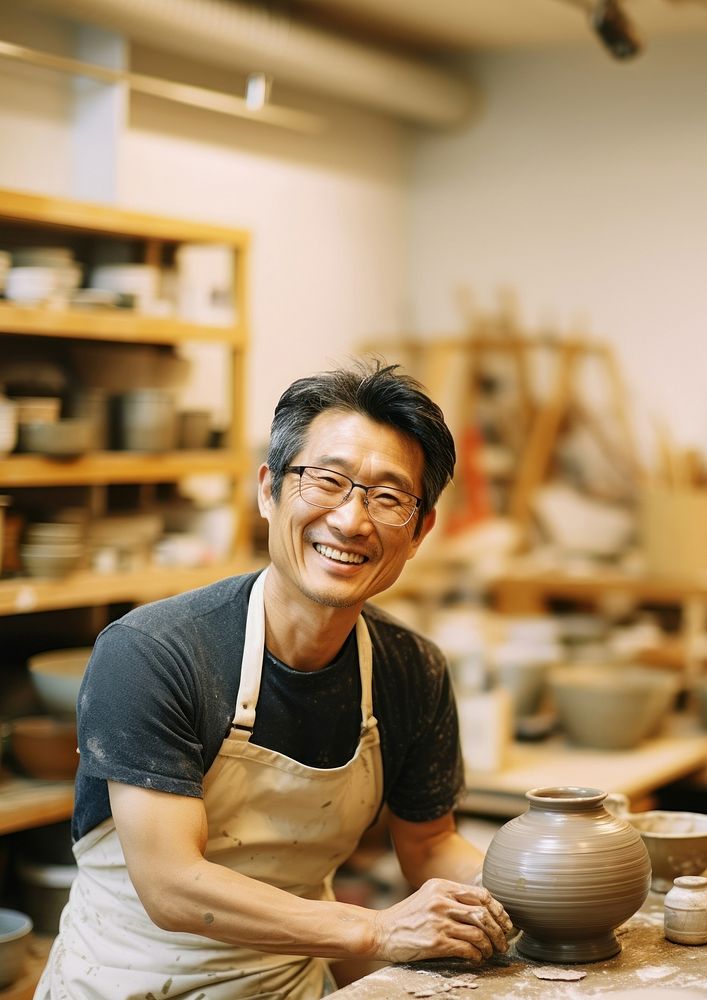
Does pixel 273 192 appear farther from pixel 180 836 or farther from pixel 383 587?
pixel 180 836

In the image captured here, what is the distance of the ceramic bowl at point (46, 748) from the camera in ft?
10.9

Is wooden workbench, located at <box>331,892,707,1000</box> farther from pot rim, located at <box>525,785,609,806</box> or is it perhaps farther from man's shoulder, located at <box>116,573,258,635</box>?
man's shoulder, located at <box>116,573,258,635</box>

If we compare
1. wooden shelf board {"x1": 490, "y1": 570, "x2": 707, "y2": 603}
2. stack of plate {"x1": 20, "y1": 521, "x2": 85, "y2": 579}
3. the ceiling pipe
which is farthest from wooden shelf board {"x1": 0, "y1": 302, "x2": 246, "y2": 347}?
wooden shelf board {"x1": 490, "y1": 570, "x2": 707, "y2": 603}

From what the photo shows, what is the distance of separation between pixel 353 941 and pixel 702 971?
21.1 inches

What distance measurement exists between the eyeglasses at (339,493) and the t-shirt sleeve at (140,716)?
0.34 meters

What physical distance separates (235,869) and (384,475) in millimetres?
720

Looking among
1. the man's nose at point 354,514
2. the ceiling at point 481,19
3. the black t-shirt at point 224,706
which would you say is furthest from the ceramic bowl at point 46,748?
the ceiling at point 481,19

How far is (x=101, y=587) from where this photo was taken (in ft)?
12.3

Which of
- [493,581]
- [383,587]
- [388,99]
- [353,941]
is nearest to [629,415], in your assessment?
[493,581]

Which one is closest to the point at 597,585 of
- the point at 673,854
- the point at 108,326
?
the point at 108,326

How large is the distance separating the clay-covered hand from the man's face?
1.61 ft

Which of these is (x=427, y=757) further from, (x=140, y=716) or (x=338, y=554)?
(x=140, y=716)

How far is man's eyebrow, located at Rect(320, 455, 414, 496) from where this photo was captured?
2199 millimetres

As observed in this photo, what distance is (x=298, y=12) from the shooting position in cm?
542
